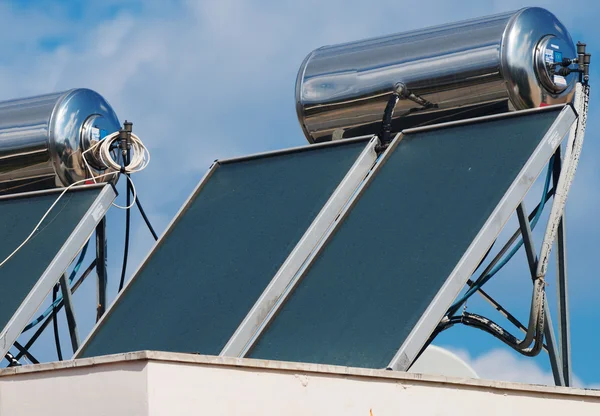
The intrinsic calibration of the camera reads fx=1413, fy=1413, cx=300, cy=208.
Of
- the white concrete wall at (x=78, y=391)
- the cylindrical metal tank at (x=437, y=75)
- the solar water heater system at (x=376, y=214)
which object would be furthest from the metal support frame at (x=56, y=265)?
the white concrete wall at (x=78, y=391)

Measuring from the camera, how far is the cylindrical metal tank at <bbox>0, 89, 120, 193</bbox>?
11359 millimetres

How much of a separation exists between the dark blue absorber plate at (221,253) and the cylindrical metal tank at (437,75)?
79 centimetres

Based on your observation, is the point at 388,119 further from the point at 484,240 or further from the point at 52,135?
the point at 52,135

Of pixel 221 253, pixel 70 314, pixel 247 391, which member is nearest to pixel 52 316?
pixel 70 314

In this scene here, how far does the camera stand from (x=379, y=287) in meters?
8.02

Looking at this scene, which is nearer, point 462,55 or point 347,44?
point 462,55

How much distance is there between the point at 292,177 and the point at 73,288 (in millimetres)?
3141

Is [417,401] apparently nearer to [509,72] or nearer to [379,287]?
[379,287]

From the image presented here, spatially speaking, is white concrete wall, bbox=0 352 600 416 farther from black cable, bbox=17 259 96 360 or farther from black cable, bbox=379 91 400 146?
black cable, bbox=17 259 96 360

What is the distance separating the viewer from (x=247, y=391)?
22.5 feet

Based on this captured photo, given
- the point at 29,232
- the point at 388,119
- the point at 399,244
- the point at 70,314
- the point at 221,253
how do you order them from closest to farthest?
the point at 399,244, the point at 221,253, the point at 388,119, the point at 29,232, the point at 70,314

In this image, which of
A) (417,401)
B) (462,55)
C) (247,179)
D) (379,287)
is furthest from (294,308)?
(462,55)

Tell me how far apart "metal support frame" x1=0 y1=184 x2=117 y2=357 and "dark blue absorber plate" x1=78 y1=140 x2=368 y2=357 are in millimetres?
638

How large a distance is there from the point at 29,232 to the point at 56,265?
0.64m
